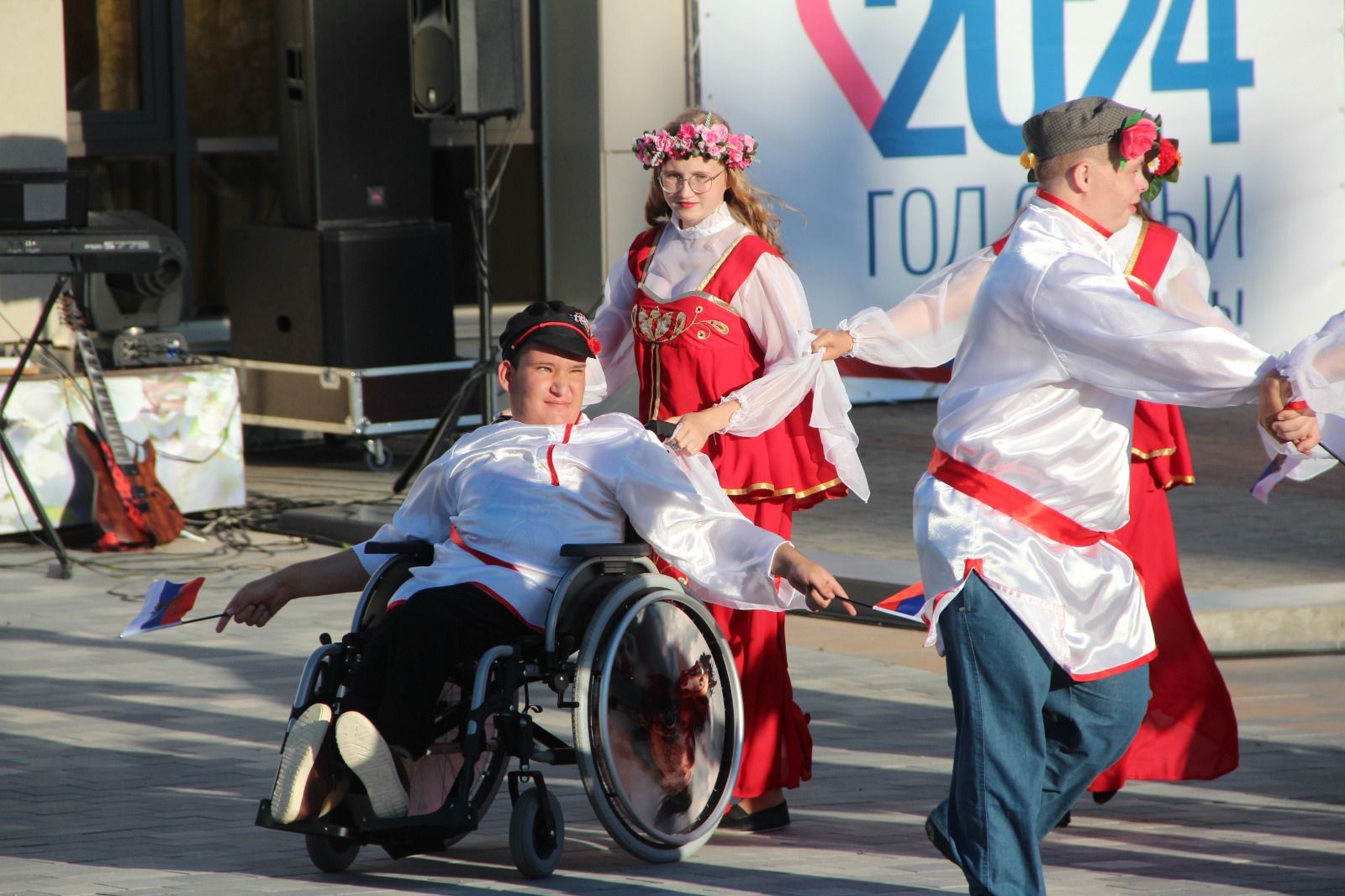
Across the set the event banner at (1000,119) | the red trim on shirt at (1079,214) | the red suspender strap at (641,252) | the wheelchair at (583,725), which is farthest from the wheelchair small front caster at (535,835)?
the event banner at (1000,119)

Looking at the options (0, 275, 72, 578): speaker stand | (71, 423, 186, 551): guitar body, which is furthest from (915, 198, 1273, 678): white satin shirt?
(71, 423, 186, 551): guitar body

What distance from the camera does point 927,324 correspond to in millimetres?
4902

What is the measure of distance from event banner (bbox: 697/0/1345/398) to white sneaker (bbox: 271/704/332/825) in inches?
328

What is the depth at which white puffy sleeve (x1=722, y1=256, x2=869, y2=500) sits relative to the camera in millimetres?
5031

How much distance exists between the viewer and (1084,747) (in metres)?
3.88

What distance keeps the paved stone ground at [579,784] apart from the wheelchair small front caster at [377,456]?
2248mm

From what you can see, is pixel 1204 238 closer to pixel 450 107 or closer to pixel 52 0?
pixel 450 107

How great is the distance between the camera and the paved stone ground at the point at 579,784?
4.54 m

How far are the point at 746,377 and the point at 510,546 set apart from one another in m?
0.82

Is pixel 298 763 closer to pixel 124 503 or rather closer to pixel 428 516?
pixel 428 516

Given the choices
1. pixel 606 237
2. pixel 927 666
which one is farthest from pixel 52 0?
pixel 927 666

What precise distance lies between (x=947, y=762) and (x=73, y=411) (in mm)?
4851

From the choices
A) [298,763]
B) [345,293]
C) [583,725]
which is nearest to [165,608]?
[298,763]

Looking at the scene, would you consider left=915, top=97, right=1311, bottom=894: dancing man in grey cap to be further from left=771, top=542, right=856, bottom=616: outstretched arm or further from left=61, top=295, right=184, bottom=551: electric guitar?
left=61, top=295, right=184, bottom=551: electric guitar
